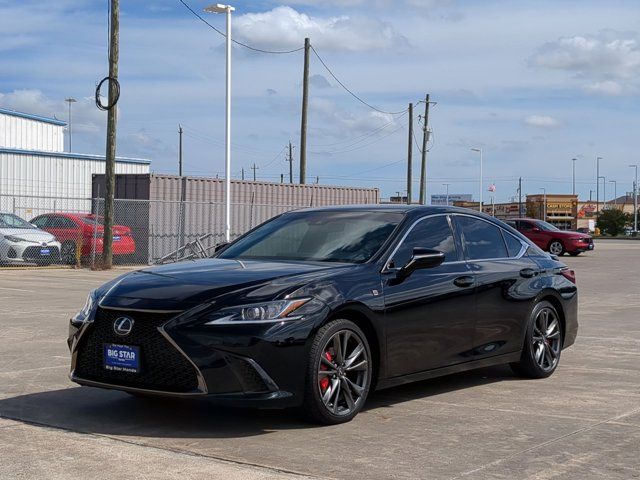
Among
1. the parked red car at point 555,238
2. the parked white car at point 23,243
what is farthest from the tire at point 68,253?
the parked red car at point 555,238

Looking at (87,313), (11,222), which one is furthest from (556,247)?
(87,313)

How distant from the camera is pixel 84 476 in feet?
17.7

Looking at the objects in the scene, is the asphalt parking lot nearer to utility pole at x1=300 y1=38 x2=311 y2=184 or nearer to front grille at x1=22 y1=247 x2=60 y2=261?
front grille at x1=22 y1=247 x2=60 y2=261

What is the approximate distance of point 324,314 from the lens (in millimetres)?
6559

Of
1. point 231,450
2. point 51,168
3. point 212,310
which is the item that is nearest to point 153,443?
point 231,450

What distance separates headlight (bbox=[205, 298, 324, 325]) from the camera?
6273 millimetres

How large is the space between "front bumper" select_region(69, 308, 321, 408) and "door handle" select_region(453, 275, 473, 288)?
174cm

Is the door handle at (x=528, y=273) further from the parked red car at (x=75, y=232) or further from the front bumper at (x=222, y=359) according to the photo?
the parked red car at (x=75, y=232)

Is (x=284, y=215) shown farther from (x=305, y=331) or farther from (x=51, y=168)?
(x=51, y=168)

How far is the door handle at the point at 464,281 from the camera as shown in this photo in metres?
7.85

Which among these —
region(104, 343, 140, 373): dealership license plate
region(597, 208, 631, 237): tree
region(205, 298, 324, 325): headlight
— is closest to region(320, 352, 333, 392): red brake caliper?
region(205, 298, 324, 325): headlight

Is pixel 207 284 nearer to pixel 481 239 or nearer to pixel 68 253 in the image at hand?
pixel 481 239

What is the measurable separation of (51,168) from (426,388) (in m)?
33.9

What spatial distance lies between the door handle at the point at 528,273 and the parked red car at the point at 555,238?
30.1 meters
